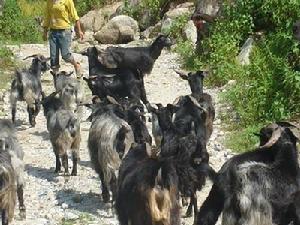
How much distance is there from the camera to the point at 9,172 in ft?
20.2

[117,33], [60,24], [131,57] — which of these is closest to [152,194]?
[131,57]

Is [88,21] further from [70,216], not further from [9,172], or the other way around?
[9,172]

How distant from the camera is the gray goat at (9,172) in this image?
20.1ft

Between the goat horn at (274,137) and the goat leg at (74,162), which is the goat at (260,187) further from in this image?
the goat leg at (74,162)

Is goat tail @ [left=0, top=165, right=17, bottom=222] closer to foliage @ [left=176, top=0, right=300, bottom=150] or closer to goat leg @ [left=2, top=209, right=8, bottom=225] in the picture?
goat leg @ [left=2, top=209, right=8, bottom=225]

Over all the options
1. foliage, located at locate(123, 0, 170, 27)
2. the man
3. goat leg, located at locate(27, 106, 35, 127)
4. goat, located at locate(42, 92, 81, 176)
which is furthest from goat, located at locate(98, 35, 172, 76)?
foliage, located at locate(123, 0, 170, 27)

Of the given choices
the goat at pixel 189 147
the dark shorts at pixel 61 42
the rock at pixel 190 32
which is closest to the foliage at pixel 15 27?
the rock at pixel 190 32

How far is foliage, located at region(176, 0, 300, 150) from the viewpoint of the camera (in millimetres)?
10406

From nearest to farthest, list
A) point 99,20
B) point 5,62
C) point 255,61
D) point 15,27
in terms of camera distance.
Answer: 1. point 255,61
2. point 5,62
3. point 15,27
4. point 99,20

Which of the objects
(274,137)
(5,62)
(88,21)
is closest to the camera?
(274,137)

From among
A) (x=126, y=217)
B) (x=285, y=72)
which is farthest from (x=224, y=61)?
(x=126, y=217)

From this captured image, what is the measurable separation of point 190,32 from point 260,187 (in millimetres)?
12627

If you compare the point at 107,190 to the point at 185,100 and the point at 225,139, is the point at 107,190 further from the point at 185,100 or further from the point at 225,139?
the point at 225,139

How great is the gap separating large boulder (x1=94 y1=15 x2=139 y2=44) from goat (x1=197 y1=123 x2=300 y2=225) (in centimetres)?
1525
